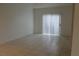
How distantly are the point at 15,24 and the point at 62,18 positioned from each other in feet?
1.34

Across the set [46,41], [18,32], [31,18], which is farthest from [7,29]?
[46,41]

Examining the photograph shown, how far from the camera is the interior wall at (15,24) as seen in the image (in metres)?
0.85

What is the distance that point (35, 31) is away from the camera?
89 cm

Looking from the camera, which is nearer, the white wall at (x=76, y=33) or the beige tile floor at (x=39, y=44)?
the white wall at (x=76, y=33)

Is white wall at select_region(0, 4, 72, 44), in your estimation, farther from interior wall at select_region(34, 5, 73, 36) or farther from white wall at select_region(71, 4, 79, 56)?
white wall at select_region(71, 4, 79, 56)

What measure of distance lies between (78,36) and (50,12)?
0.29 metres

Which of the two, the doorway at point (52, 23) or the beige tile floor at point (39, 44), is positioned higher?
the doorway at point (52, 23)

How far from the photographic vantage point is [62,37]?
875mm

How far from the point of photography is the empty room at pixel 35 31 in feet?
2.76

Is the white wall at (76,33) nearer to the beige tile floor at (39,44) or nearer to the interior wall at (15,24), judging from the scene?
the beige tile floor at (39,44)

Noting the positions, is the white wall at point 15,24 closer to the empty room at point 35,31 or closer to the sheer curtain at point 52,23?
the empty room at point 35,31

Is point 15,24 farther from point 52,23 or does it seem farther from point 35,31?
point 52,23

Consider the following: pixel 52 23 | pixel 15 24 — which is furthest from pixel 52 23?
pixel 15 24

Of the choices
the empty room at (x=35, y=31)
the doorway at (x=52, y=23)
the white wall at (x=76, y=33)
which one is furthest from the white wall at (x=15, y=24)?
the white wall at (x=76, y=33)
